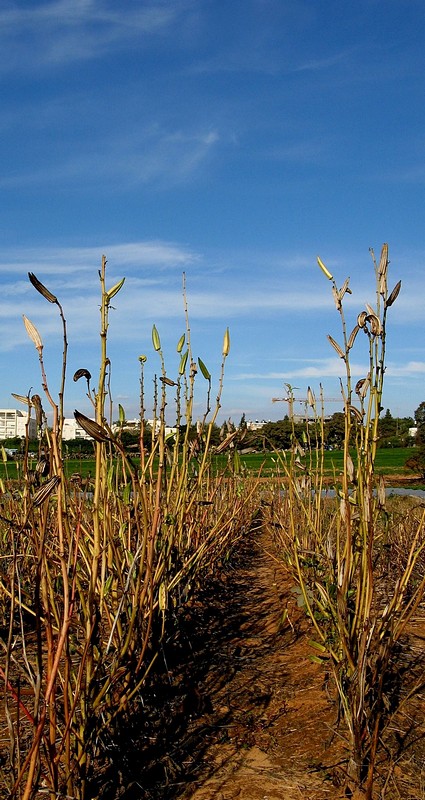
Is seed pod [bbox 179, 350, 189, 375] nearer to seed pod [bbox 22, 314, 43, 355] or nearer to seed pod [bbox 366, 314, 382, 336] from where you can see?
seed pod [bbox 366, 314, 382, 336]

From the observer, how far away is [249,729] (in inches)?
89.7

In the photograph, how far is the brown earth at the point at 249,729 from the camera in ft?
6.17

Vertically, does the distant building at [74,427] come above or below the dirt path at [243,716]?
above

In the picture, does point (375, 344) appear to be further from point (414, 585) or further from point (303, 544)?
point (414, 585)

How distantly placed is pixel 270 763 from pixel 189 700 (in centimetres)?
47

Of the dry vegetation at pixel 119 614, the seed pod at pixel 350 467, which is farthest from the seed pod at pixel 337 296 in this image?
the seed pod at pixel 350 467

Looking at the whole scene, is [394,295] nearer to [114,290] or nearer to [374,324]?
[374,324]

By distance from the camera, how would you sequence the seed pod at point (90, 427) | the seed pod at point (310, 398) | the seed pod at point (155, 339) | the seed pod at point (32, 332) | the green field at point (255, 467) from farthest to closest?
the green field at point (255, 467), the seed pod at point (310, 398), the seed pod at point (155, 339), the seed pod at point (32, 332), the seed pod at point (90, 427)

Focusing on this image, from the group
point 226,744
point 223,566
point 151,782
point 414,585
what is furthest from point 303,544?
point 151,782

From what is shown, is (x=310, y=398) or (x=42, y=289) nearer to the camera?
(x=42, y=289)

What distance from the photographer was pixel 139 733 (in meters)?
2.17

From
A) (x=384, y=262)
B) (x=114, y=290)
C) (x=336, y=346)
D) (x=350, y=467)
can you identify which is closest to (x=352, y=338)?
(x=336, y=346)

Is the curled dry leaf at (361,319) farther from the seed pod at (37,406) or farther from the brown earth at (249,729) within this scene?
the brown earth at (249,729)

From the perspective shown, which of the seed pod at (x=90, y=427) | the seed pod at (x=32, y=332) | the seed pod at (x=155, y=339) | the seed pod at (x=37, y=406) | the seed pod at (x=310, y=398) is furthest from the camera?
the seed pod at (x=310, y=398)
